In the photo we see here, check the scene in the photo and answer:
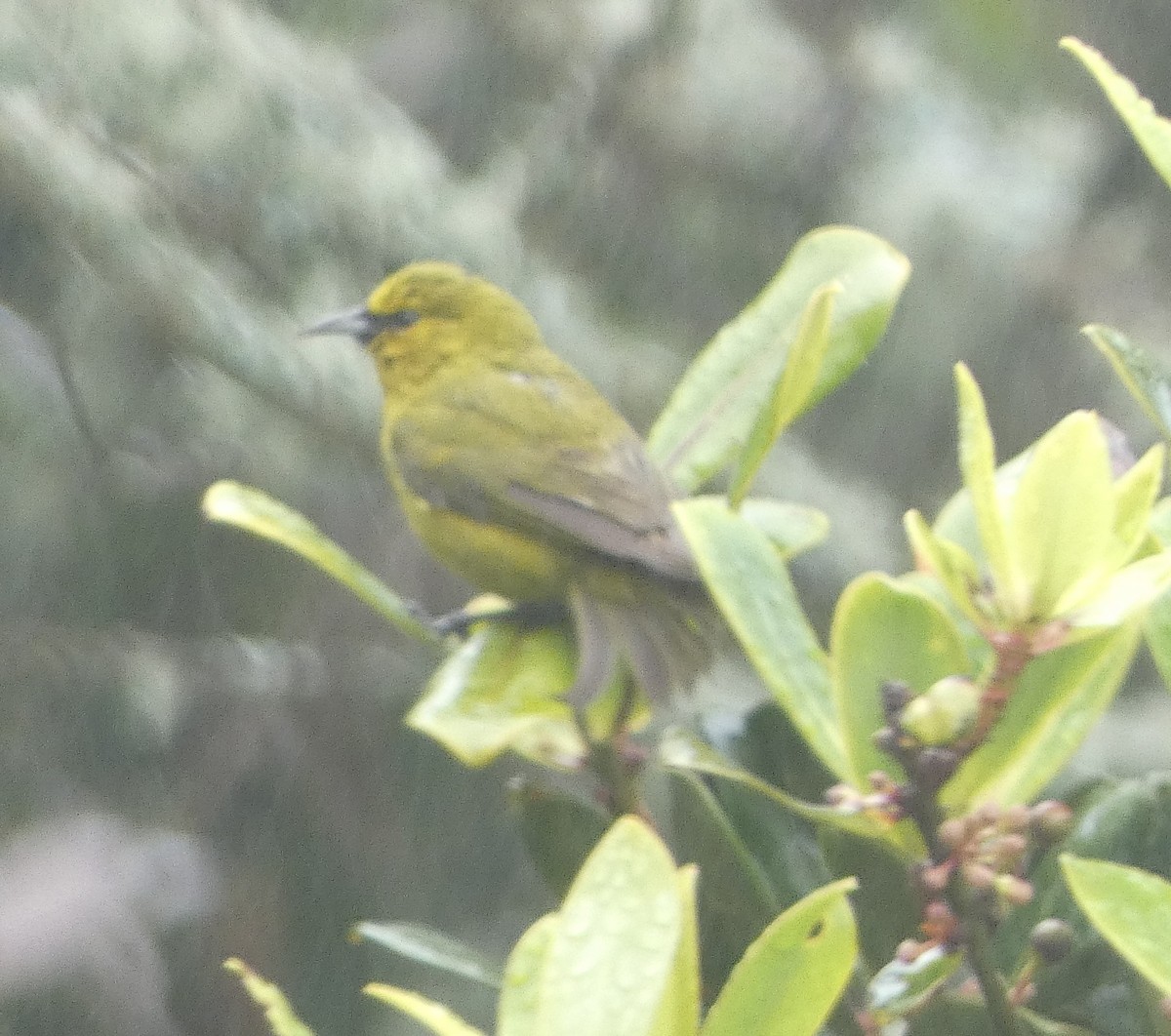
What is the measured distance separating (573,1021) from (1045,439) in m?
0.17

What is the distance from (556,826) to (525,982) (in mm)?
120

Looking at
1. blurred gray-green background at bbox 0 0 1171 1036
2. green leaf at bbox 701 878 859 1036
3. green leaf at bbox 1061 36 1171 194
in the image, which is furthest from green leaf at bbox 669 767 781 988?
blurred gray-green background at bbox 0 0 1171 1036

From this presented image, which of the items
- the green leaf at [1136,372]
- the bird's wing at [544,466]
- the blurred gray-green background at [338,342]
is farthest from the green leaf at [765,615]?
the blurred gray-green background at [338,342]

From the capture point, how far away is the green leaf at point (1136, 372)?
1.56 feet

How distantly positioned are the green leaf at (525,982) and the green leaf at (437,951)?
93mm

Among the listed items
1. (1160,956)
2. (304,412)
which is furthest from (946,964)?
(304,412)

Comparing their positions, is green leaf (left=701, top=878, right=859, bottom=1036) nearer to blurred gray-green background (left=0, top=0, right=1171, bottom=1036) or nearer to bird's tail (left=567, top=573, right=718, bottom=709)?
bird's tail (left=567, top=573, right=718, bottom=709)

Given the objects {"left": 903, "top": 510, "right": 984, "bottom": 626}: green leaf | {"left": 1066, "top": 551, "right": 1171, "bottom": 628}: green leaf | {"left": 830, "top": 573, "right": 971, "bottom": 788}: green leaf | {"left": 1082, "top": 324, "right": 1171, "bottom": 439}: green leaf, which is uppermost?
{"left": 1082, "top": 324, "right": 1171, "bottom": 439}: green leaf

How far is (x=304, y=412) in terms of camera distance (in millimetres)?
1177

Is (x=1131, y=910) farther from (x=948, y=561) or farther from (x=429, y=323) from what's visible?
(x=429, y=323)

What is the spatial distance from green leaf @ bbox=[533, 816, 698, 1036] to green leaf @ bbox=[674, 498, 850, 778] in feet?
0.24

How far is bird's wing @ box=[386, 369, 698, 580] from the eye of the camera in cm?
81

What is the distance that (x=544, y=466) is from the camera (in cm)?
93

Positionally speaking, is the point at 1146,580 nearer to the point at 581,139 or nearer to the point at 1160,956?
the point at 1160,956
